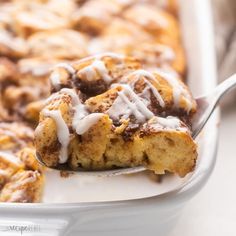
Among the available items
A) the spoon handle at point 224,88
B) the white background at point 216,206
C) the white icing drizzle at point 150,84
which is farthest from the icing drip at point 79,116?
the white background at point 216,206

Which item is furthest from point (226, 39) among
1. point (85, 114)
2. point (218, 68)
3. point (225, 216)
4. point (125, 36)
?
point (85, 114)

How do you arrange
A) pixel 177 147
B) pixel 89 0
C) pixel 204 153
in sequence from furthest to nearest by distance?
1. pixel 89 0
2. pixel 204 153
3. pixel 177 147

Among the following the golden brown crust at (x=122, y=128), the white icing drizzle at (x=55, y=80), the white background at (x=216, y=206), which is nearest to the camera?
the golden brown crust at (x=122, y=128)

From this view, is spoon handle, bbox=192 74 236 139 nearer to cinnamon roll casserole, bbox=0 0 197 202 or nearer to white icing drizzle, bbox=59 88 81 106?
cinnamon roll casserole, bbox=0 0 197 202

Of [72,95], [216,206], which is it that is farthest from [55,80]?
[216,206]

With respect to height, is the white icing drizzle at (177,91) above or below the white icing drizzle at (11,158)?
above

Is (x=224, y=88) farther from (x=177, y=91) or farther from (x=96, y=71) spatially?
(x=96, y=71)

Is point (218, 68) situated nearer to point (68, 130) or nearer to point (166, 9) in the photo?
point (166, 9)

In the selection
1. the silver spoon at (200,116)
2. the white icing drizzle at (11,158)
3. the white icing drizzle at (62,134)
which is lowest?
the white icing drizzle at (11,158)

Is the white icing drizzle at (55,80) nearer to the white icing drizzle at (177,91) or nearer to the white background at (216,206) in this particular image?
the white icing drizzle at (177,91)
